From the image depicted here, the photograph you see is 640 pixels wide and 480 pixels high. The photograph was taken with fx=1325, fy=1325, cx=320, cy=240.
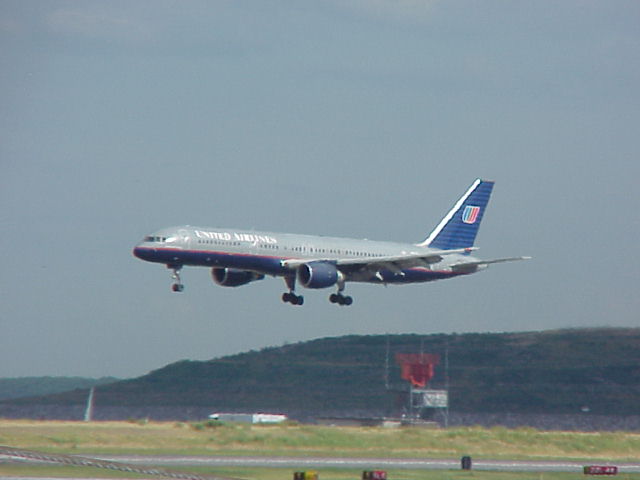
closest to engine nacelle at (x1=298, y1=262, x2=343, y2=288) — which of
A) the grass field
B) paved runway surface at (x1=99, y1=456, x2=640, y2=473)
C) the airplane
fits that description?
the airplane

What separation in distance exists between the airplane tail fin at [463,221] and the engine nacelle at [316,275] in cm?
1233

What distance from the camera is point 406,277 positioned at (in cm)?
8106

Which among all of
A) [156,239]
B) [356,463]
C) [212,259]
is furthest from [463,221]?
[356,463]

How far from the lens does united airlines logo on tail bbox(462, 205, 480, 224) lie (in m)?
89.5

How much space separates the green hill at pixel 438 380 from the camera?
337ft

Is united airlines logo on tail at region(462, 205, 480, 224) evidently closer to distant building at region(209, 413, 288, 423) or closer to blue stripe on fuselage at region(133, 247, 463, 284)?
distant building at region(209, 413, 288, 423)

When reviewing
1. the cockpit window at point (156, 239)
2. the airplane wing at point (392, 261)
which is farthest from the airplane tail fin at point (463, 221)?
the cockpit window at point (156, 239)

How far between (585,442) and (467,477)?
2395 centimetres

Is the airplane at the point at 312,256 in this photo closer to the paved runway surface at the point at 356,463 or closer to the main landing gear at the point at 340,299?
the main landing gear at the point at 340,299

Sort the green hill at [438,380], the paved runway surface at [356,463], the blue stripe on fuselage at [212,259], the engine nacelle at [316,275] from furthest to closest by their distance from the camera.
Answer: the green hill at [438,380]
the engine nacelle at [316,275]
the blue stripe on fuselage at [212,259]
the paved runway surface at [356,463]

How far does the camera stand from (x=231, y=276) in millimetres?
78375

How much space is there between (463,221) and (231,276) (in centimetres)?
1863

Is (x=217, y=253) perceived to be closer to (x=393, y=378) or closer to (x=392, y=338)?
(x=393, y=378)

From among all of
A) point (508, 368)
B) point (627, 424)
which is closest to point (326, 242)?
point (627, 424)
